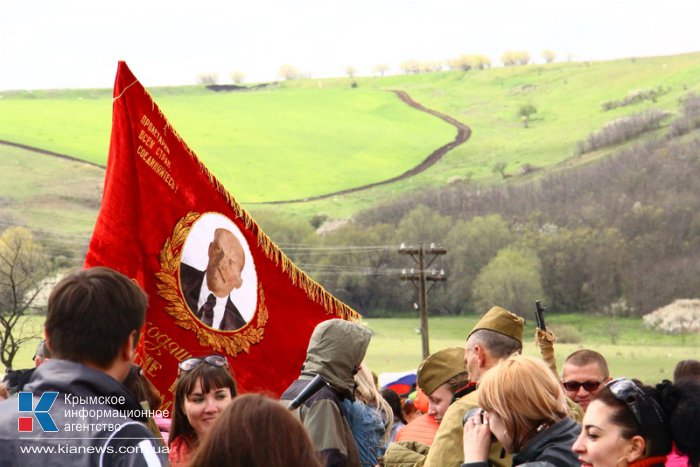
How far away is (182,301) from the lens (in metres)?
7.32

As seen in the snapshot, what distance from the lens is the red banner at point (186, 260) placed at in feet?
23.6

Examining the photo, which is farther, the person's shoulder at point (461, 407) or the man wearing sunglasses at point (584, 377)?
the man wearing sunglasses at point (584, 377)

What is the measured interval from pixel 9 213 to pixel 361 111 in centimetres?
5540

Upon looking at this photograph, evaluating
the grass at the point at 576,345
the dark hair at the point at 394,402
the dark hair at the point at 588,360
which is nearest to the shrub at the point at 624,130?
the grass at the point at 576,345

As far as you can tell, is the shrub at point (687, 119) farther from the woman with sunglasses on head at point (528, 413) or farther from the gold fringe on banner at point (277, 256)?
the woman with sunglasses on head at point (528, 413)

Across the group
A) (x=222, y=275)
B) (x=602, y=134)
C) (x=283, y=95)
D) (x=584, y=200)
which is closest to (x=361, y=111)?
(x=283, y=95)

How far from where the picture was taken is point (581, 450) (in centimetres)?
390

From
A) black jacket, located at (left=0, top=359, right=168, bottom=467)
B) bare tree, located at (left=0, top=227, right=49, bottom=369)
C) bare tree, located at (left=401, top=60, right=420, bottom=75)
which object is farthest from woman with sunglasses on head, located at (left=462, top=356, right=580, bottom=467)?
bare tree, located at (left=401, top=60, right=420, bottom=75)

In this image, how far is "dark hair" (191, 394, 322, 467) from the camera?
8.46 ft

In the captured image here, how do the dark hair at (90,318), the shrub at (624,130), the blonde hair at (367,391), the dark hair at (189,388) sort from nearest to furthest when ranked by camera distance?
the dark hair at (90,318) → the dark hair at (189,388) → the blonde hair at (367,391) → the shrub at (624,130)

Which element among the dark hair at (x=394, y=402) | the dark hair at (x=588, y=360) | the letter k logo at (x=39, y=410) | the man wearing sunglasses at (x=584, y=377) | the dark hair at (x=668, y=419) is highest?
the letter k logo at (x=39, y=410)

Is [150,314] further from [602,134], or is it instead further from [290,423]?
[602,134]

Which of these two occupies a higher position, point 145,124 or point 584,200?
point 145,124

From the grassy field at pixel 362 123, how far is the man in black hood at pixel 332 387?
239 feet
